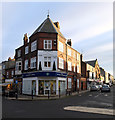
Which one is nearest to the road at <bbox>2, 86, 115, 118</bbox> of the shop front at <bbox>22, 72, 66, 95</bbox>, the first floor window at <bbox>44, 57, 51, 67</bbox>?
the shop front at <bbox>22, 72, 66, 95</bbox>

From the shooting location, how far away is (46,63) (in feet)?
85.0

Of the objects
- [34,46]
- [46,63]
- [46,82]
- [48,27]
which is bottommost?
[46,82]

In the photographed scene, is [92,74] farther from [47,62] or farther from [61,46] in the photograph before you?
[47,62]

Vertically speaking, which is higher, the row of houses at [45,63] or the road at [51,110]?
the row of houses at [45,63]

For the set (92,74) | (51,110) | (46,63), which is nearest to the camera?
(51,110)

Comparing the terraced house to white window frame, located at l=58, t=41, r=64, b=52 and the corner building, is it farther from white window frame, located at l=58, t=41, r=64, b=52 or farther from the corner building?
white window frame, located at l=58, t=41, r=64, b=52

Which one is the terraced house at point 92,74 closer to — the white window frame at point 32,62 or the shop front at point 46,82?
the shop front at point 46,82

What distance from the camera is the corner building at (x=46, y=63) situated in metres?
25.4

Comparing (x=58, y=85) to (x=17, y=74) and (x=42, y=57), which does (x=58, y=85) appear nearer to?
(x=42, y=57)

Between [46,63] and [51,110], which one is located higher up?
[46,63]

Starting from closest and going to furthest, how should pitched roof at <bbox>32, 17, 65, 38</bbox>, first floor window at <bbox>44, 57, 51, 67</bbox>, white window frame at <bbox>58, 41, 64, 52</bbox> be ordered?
1. first floor window at <bbox>44, 57, 51, 67</bbox>
2. pitched roof at <bbox>32, 17, 65, 38</bbox>
3. white window frame at <bbox>58, 41, 64, 52</bbox>

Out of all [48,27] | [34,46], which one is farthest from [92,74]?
[34,46]

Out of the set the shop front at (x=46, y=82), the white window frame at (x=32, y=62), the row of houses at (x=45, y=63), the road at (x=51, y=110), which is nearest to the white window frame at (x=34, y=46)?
the row of houses at (x=45, y=63)

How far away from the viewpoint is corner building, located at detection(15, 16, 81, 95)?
25.4 metres
